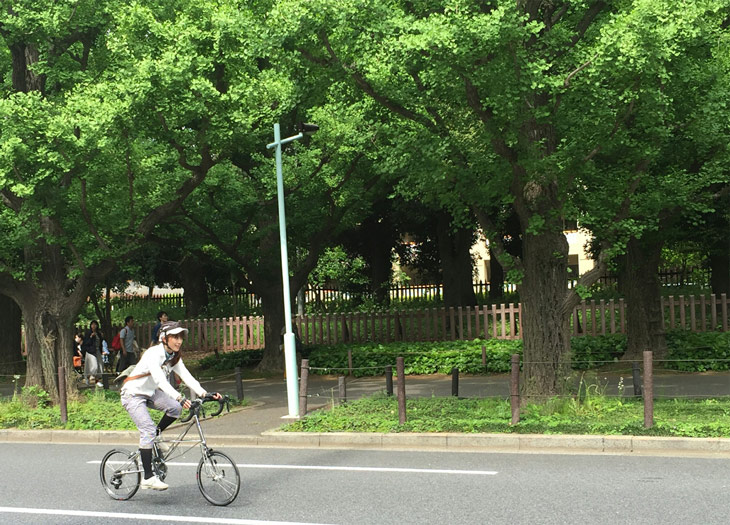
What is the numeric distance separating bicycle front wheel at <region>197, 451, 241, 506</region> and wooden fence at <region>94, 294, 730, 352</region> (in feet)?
45.6

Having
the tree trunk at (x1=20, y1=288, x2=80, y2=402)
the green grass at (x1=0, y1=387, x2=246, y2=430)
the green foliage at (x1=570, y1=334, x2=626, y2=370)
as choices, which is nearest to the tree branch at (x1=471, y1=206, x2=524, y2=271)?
the green grass at (x1=0, y1=387, x2=246, y2=430)

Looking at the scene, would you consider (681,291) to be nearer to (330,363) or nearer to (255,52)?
(330,363)

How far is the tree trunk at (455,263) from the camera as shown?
26.7 metres

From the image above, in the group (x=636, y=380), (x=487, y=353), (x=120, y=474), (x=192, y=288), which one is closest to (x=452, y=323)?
(x=487, y=353)

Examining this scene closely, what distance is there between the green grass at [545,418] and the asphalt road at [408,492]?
0.93 meters

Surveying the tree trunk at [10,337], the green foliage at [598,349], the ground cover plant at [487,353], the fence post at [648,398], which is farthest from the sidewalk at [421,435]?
the tree trunk at [10,337]

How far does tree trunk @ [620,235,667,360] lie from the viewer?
1956 centimetres

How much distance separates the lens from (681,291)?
27969 millimetres

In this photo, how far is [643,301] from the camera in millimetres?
19734

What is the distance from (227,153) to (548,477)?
33.1ft

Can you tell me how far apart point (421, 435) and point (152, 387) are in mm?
4592

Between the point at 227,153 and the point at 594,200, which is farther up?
the point at 227,153

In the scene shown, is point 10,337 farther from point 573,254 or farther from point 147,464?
point 573,254

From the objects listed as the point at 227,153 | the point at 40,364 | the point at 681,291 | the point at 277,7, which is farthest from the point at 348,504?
the point at 681,291
